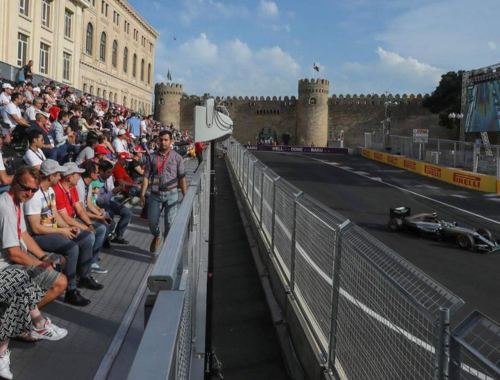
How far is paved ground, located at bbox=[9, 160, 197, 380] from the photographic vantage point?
3.81 metres

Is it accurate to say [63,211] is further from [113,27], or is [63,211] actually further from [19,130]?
[113,27]

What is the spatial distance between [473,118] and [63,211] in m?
31.3

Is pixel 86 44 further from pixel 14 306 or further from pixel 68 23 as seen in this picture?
pixel 14 306

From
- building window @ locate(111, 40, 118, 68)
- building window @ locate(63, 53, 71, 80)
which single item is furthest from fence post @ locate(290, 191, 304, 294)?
building window @ locate(111, 40, 118, 68)

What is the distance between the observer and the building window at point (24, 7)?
30062mm

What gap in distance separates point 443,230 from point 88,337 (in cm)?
873

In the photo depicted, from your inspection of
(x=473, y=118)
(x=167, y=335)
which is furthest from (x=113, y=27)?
(x=167, y=335)

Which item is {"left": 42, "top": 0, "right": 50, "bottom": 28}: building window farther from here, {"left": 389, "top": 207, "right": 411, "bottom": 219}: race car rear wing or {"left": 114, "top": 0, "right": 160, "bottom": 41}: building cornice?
{"left": 389, "top": 207, "right": 411, "bottom": 219}: race car rear wing

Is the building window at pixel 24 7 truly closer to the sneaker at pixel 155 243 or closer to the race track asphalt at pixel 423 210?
the race track asphalt at pixel 423 210

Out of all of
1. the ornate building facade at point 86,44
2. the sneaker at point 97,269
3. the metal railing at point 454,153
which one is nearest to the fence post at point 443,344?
the sneaker at point 97,269

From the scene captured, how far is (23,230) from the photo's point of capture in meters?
4.52

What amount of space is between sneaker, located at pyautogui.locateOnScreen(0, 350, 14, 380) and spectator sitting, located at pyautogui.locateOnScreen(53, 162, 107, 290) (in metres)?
1.94

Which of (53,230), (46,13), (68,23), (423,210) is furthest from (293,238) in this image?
(68,23)

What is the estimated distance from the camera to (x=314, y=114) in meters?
71.6
